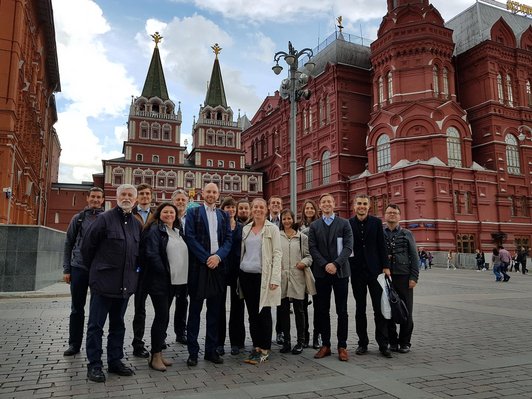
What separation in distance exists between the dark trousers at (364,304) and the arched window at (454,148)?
3522 centimetres

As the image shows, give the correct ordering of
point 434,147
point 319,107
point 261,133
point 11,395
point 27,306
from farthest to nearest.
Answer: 1. point 261,133
2. point 319,107
3. point 434,147
4. point 27,306
5. point 11,395

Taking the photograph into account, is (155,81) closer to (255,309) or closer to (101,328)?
(255,309)

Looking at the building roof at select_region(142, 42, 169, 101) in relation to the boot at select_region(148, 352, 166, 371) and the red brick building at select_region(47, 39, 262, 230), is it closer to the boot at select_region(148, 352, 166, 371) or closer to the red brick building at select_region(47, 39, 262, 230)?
the red brick building at select_region(47, 39, 262, 230)

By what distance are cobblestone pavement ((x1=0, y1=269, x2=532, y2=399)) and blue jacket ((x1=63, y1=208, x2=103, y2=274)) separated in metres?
1.25

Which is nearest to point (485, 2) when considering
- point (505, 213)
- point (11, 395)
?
point (505, 213)

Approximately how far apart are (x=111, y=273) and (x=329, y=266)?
2.85m

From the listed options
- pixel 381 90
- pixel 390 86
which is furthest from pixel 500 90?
pixel 381 90

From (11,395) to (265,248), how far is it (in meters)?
3.30

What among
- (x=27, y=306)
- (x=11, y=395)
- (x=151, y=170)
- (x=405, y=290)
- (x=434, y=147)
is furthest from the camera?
(x=151, y=170)

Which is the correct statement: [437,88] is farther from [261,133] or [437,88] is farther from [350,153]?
[261,133]

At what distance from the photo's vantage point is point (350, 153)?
44844 millimetres

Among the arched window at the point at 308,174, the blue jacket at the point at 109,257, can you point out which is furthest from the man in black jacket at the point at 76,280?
the arched window at the point at 308,174

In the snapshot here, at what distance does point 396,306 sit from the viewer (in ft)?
19.8

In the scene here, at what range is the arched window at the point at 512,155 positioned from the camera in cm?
4012
